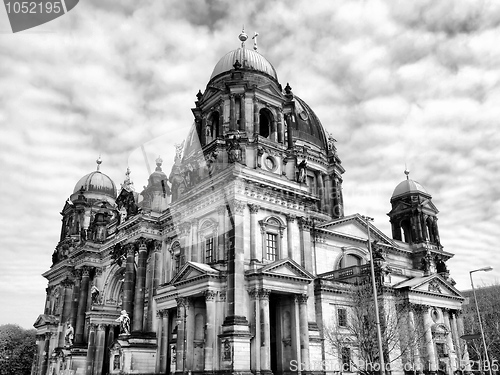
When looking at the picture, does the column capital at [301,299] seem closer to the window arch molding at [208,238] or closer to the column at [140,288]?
the window arch molding at [208,238]

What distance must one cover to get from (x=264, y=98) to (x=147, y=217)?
16.3 meters

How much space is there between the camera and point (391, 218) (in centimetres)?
6197

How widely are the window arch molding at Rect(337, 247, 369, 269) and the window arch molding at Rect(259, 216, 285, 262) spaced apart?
11961mm

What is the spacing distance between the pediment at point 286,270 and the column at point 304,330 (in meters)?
1.51

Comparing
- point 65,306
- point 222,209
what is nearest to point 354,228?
point 222,209

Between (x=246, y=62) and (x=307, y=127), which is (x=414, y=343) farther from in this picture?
(x=307, y=127)

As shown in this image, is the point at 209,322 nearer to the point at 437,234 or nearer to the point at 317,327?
the point at 317,327

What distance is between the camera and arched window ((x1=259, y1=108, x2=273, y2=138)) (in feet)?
139

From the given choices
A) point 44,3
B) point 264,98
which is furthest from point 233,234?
point 44,3

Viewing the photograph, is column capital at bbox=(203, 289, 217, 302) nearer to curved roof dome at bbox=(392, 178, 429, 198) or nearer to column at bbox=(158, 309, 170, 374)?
column at bbox=(158, 309, 170, 374)

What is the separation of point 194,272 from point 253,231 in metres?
5.38

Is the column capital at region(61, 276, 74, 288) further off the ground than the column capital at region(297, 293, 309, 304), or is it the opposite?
the column capital at region(61, 276, 74, 288)

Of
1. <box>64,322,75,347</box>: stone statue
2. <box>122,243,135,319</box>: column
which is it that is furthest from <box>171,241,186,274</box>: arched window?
<box>64,322,75,347</box>: stone statue

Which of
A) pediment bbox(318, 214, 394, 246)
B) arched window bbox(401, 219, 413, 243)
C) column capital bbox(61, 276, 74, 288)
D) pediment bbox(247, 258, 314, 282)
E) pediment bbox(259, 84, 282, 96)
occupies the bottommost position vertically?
pediment bbox(247, 258, 314, 282)
